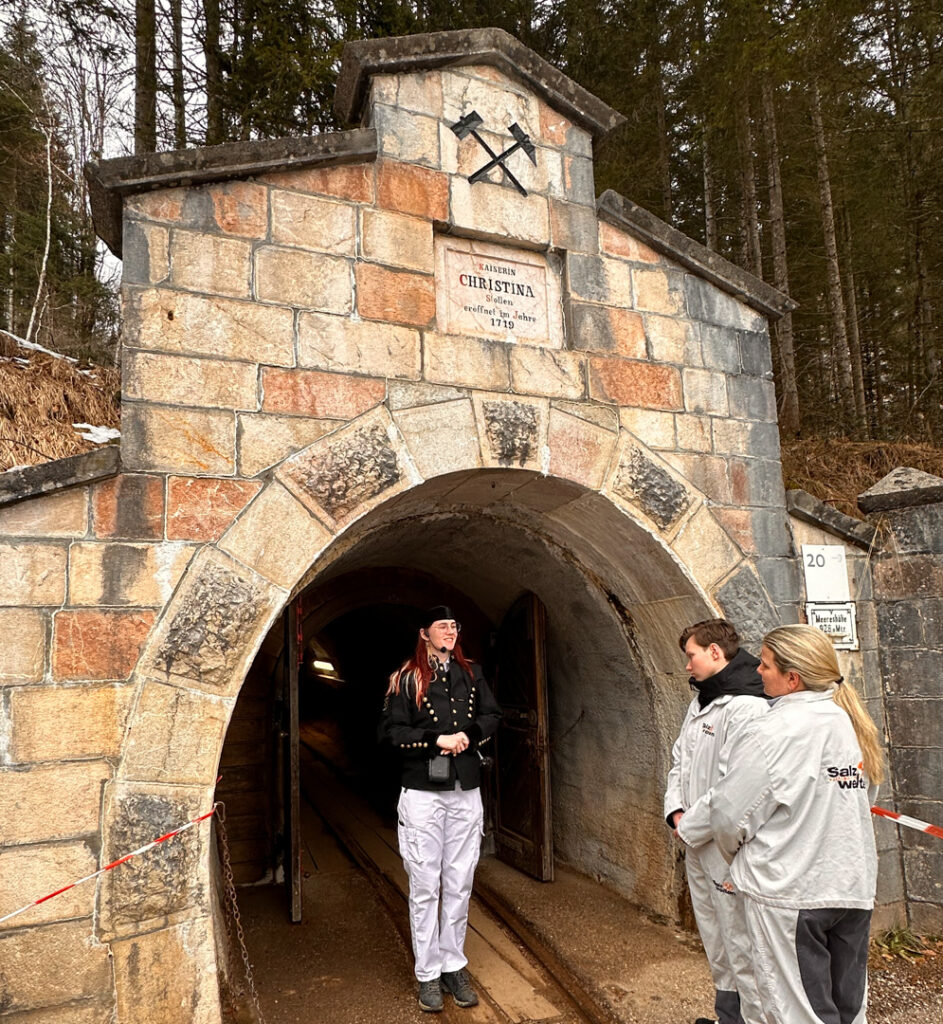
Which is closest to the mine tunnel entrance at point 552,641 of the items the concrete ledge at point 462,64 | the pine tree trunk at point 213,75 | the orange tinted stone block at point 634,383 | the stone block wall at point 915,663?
the orange tinted stone block at point 634,383

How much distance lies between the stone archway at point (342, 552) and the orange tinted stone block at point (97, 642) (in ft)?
0.24

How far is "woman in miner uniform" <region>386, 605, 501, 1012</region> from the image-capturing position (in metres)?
3.69

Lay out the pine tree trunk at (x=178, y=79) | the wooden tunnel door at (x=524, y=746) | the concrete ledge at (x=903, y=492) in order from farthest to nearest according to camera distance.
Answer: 1. the pine tree trunk at (x=178, y=79)
2. the wooden tunnel door at (x=524, y=746)
3. the concrete ledge at (x=903, y=492)

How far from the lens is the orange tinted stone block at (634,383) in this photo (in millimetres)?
3957

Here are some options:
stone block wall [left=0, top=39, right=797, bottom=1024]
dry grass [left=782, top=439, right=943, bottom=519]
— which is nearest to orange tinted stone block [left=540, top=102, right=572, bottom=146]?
stone block wall [left=0, top=39, right=797, bottom=1024]

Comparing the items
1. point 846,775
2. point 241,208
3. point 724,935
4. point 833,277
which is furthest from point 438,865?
point 833,277

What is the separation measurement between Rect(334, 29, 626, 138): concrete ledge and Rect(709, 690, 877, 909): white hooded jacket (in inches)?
123

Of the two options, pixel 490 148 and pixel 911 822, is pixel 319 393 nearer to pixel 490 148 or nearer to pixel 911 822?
pixel 490 148

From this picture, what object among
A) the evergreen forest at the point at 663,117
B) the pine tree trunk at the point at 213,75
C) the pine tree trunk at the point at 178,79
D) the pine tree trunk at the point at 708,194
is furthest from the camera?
the pine tree trunk at the point at 708,194

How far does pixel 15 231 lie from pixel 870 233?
34.7 feet

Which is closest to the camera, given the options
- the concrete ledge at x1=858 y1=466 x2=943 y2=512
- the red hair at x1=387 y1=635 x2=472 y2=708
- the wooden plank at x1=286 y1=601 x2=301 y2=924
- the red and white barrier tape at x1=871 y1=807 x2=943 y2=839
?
the red and white barrier tape at x1=871 y1=807 x2=943 y2=839

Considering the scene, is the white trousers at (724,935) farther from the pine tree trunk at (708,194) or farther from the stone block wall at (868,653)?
the pine tree trunk at (708,194)

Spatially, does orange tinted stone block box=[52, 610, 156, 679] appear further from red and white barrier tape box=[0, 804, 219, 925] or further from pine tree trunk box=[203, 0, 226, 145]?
pine tree trunk box=[203, 0, 226, 145]

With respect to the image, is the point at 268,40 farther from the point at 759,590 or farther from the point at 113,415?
the point at 759,590
